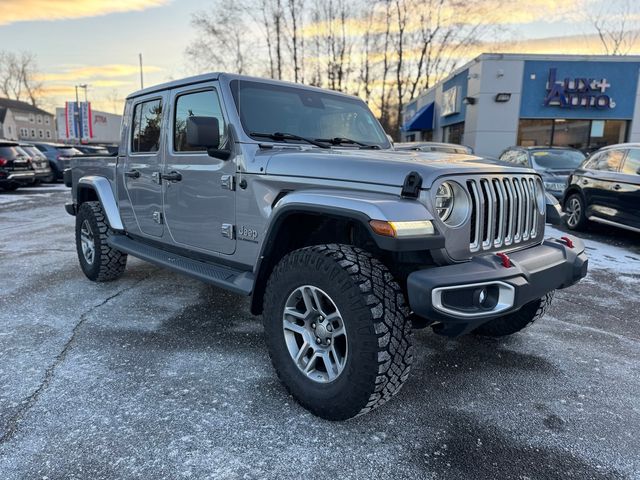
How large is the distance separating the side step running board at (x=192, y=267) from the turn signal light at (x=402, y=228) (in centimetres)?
113

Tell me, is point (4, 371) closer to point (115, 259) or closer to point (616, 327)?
point (115, 259)

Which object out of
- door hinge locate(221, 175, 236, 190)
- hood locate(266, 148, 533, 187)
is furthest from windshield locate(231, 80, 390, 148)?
hood locate(266, 148, 533, 187)

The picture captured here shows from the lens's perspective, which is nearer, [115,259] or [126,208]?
[126,208]

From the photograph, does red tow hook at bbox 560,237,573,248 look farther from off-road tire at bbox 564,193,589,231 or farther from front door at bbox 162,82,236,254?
off-road tire at bbox 564,193,589,231

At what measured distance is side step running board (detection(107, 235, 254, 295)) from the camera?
3146mm

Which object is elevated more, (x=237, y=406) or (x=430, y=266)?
(x=430, y=266)

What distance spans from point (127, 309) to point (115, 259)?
88cm

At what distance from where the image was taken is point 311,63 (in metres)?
32.5

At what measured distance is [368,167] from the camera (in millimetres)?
2551

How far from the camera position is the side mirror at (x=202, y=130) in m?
2.98

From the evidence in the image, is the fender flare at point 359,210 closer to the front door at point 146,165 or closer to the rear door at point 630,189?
the front door at point 146,165

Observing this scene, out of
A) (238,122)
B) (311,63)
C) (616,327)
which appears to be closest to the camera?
(238,122)

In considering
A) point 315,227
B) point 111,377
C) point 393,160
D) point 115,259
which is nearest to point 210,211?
point 315,227

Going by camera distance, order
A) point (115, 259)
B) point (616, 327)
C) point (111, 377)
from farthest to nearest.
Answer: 1. point (115, 259)
2. point (616, 327)
3. point (111, 377)
